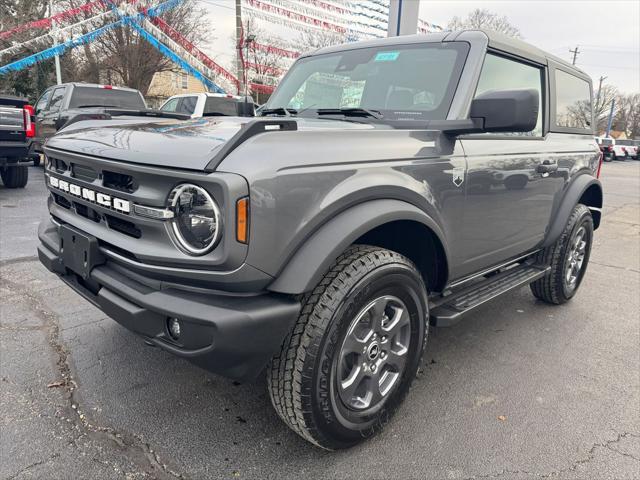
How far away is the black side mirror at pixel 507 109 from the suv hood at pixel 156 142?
1.87ft

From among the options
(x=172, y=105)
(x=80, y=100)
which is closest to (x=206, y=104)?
(x=172, y=105)

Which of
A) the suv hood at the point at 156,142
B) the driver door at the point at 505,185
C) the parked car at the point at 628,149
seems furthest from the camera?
the parked car at the point at 628,149

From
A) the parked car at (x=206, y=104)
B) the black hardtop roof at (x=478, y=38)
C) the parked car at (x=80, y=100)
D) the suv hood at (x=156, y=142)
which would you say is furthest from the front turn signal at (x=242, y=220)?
the parked car at (x=80, y=100)

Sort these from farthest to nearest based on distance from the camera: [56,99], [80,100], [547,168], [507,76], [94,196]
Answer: [56,99] < [80,100] < [547,168] < [507,76] < [94,196]

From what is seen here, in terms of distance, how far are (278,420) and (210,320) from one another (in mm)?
1013

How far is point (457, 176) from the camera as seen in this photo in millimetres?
2539

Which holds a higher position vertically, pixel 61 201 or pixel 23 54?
pixel 23 54

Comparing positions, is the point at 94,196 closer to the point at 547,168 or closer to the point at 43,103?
the point at 547,168

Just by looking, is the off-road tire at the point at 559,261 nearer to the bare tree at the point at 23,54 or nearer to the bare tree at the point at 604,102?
the bare tree at the point at 23,54

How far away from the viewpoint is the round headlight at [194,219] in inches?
67.4

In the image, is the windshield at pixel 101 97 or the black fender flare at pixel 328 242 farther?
the windshield at pixel 101 97

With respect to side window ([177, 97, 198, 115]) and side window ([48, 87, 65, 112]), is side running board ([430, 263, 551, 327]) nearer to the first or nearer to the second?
side window ([177, 97, 198, 115])

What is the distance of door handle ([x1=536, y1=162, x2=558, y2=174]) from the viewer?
329 cm

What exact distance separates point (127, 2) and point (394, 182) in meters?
21.3
